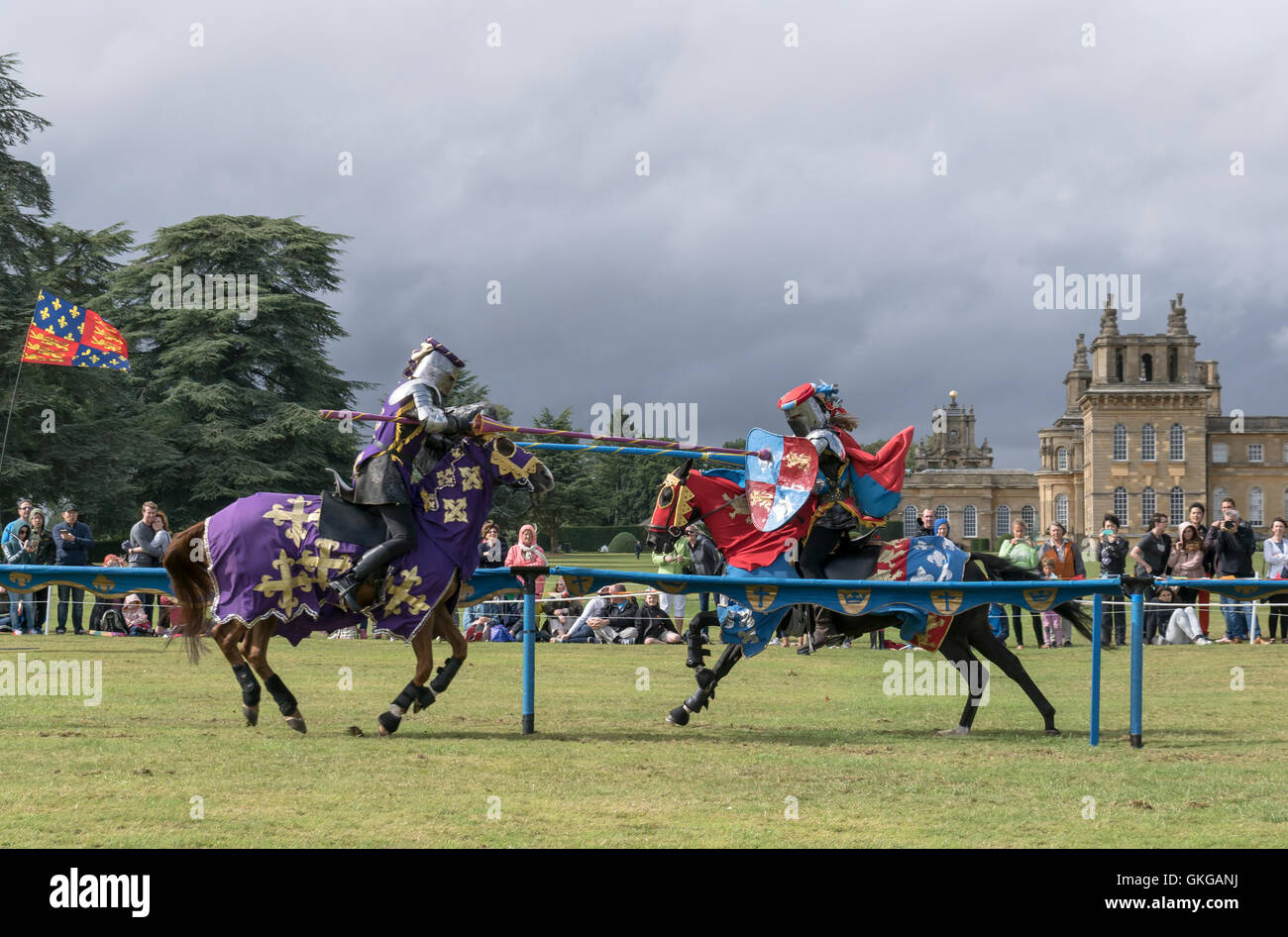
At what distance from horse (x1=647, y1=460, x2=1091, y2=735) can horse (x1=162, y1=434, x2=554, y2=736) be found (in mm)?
1469

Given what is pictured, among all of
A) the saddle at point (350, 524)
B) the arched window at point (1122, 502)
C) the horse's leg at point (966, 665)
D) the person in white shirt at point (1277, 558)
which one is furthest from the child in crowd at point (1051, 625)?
the arched window at point (1122, 502)

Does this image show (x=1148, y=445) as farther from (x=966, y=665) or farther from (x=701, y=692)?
(x=701, y=692)

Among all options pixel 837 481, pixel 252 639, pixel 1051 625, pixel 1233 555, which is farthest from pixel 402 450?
pixel 1233 555

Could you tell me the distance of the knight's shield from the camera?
11.3 metres

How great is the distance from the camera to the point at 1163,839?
7.11 meters

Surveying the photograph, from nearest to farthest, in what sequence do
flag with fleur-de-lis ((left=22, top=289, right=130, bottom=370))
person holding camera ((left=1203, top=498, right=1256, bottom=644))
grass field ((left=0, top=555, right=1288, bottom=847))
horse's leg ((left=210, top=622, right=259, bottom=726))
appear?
grass field ((left=0, top=555, right=1288, bottom=847)) < horse's leg ((left=210, top=622, right=259, bottom=726)) < flag with fleur-de-lis ((left=22, top=289, right=130, bottom=370)) < person holding camera ((left=1203, top=498, right=1256, bottom=644))

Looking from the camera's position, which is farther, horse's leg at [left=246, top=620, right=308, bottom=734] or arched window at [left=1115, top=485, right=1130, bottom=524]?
arched window at [left=1115, top=485, right=1130, bottom=524]

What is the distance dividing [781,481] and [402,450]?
9.86ft

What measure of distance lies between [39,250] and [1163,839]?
133ft

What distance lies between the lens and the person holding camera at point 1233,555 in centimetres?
2155

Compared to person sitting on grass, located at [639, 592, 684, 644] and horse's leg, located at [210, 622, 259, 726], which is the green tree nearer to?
person sitting on grass, located at [639, 592, 684, 644]

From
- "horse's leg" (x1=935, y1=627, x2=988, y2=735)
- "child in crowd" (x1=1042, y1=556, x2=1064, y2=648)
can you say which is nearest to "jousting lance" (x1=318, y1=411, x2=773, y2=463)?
"horse's leg" (x1=935, y1=627, x2=988, y2=735)

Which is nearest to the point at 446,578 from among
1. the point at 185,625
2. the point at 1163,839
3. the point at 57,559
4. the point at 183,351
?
the point at 185,625

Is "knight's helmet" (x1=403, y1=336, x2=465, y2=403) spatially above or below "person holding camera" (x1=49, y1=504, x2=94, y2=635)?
above
